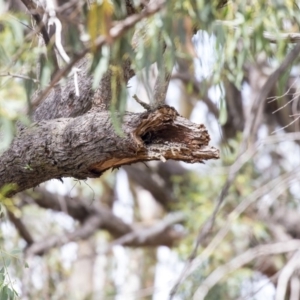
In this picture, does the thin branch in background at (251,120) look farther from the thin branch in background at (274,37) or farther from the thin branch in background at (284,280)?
the thin branch in background at (284,280)

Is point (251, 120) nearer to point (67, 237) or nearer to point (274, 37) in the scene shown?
point (274, 37)

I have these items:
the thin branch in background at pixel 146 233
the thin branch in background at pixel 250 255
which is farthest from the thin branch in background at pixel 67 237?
the thin branch in background at pixel 250 255

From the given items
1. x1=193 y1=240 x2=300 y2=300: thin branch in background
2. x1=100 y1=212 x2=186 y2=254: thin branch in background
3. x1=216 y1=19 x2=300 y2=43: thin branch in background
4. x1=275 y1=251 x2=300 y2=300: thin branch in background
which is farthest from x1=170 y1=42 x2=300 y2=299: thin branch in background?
x1=100 y1=212 x2=186 y2=254: thin branch in background

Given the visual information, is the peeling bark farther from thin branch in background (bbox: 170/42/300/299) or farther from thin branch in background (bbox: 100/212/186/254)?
thin branch in background (bbox: 100/212/186/254)

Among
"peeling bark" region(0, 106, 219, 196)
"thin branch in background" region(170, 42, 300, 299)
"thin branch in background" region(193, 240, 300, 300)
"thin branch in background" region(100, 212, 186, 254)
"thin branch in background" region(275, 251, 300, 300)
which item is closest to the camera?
"peeling bark" region(0, 106, 219, 196)

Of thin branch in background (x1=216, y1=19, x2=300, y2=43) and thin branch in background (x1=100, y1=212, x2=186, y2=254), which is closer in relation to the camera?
thin branch in background (x1=216, y1=19, x2=300, y2=43)

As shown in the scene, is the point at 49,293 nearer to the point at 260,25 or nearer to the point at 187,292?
the point at 187,292

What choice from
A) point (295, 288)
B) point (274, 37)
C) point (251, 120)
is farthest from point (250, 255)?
point (274, 37)

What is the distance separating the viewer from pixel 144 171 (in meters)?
5.01

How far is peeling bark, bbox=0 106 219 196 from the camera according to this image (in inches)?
57.5

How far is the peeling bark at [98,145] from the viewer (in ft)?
4.79

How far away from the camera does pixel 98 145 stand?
1.49m

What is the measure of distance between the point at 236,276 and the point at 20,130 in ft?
8.01

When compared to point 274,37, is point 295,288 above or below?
below
